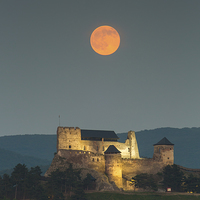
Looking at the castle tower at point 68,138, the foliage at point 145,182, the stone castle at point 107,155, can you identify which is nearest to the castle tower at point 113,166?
the stone castle at point 107,155

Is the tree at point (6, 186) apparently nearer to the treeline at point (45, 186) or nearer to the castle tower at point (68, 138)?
the treeline at point (45, 186)

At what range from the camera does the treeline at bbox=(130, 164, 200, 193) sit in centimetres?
11225

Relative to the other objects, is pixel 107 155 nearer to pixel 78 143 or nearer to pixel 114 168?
pixel 114 168

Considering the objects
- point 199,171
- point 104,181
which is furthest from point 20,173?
point 199,171

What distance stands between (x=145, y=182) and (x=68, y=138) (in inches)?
1224

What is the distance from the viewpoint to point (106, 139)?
5369 inches

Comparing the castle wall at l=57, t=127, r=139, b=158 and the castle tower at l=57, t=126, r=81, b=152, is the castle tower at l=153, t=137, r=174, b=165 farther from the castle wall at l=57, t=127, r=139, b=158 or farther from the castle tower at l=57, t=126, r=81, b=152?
the castle tower at l=57, t=126, r=81, b=152

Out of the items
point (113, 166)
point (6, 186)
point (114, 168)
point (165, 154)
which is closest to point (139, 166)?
point (165, 154)

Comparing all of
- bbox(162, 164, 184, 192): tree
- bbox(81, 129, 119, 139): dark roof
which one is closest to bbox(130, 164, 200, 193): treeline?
bbox(162, 164, 184, 192): tree

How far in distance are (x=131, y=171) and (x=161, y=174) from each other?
33.2ft

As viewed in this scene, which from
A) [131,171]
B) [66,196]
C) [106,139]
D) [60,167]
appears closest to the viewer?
[66,196]

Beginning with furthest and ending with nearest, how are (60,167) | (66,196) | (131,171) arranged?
(131,171), (60,167), (66,196)

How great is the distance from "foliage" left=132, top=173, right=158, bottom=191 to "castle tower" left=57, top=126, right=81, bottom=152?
24.7m

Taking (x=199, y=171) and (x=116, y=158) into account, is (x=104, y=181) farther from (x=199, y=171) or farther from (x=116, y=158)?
(x=199, y=171)
